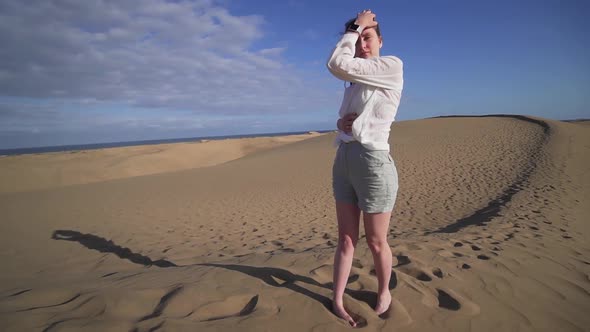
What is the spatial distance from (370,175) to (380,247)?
52cm

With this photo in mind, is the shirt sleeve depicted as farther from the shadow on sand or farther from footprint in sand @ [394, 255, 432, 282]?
the shadow on sand

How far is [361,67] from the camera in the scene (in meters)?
1.59

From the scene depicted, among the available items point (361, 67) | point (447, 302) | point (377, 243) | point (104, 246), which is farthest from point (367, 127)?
point (104, 246)

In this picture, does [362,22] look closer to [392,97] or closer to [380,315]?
[392,97]

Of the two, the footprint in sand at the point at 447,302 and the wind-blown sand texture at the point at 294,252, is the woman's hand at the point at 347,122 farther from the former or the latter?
the footprint in sand at the point at 447,302

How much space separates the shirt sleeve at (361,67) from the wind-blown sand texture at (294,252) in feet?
5.24

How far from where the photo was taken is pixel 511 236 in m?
3.98

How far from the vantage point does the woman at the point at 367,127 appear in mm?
1625

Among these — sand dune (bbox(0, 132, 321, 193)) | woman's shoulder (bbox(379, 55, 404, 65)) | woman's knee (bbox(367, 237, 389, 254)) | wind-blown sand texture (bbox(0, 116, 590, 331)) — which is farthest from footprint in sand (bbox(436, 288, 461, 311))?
sand dune (bbox(0, 132, 321, 193))

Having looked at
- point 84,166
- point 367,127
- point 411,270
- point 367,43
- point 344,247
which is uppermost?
point 367,43

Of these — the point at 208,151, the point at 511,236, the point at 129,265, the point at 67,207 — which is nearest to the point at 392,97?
the point at 511,236

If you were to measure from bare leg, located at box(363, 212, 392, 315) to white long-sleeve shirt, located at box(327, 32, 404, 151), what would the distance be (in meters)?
0.45

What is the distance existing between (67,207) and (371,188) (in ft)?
36.8

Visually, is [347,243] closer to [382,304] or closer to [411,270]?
[382,304]
